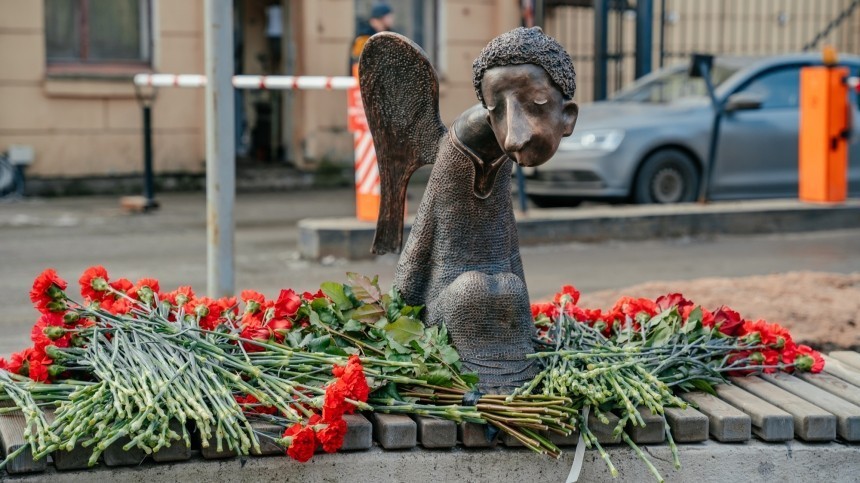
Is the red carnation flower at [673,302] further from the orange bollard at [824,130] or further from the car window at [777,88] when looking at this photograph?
the car window at [777,88]

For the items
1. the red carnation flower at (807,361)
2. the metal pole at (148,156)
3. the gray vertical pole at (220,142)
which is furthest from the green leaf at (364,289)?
the metal pole at (148,156)

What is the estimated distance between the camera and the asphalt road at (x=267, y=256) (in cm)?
852

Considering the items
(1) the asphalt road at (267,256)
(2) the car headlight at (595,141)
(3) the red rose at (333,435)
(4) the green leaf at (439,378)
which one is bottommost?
(1) the asphalt road at (267,256)

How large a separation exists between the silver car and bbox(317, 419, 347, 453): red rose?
28.3ft

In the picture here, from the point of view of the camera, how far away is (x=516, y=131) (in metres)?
3.36

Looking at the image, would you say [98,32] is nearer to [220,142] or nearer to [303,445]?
[220,142]

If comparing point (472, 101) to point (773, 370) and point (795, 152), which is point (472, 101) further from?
point (773, 370)

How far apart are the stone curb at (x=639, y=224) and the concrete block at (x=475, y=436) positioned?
576cm

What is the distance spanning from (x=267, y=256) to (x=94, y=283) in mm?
5978

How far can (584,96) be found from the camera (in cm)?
1898

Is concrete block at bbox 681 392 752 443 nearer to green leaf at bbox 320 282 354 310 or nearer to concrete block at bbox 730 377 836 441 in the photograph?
concrete block at bbox 730 377 836 441

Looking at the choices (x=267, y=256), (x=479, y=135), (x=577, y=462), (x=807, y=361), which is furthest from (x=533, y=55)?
(x=267, y=256)

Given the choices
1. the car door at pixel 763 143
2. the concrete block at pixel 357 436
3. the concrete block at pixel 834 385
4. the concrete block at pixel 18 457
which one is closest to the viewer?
the concrete block at pixel 18 457

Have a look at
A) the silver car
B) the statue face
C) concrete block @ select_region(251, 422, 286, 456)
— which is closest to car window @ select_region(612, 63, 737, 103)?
the silver car
